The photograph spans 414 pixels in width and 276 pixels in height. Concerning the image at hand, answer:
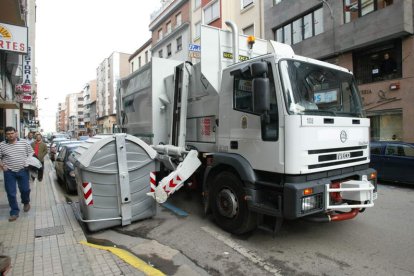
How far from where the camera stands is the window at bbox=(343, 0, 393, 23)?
1372 cm

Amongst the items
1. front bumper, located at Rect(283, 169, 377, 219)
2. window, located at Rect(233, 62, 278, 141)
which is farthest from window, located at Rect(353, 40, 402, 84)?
window, located at Rect(233, 62, 278, 141)

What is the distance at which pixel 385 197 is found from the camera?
773cm

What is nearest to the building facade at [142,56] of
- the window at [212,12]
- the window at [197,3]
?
the window at [197,3]

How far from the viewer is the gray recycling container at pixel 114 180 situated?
200 inches

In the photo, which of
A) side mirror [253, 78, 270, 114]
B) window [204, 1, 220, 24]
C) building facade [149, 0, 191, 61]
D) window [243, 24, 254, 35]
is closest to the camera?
side mirror [253, 78, 270, 114]

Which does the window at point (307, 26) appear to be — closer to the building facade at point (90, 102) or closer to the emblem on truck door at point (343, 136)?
the emblem on truck door at point (343, 136)

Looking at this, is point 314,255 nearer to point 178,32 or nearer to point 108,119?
point 178,32

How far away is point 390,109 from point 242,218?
39.6 feet

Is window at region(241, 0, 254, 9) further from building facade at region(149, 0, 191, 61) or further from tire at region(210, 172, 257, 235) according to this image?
tire at region(210, 172, 257, 235)

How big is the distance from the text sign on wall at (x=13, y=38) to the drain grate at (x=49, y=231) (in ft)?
21.6

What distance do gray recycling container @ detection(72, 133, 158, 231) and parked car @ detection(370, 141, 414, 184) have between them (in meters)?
7.66

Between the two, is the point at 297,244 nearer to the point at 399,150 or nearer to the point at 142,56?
the point at 399,150

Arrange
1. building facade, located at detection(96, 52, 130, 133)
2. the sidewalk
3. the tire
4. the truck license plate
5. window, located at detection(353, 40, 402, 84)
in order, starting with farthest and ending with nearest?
building facade, located at detection(96, 52, 130, 133), window, located at detection(353, 40, 402, 84), the tire, the truck license plate, the sidewalk

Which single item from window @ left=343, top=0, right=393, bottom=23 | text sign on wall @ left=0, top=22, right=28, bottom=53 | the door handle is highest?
window @ left=343, top=0, right=393, bottom=23
